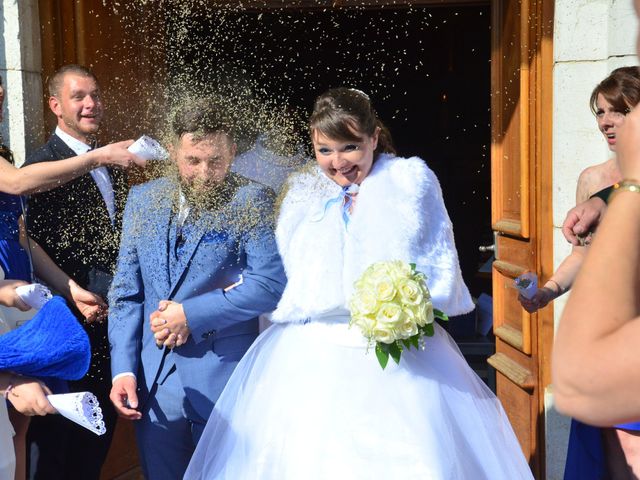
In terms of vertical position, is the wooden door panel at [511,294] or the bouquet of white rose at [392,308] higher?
the bouquet of white rose at [392,308]

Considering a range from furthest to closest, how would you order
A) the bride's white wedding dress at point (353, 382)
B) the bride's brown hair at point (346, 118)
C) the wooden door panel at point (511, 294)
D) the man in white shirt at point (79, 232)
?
the wooden door panel at point (511, 294) → the man in white shirt at point (79, 232) → the bride's brown hair at point (346, 118) → the bride's white wedding dress at point (353, 382)

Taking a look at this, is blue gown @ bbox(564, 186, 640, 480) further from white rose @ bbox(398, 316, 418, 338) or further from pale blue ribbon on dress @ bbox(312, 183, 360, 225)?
pale blue ribbon on dress @ bbox(312, 183, 360, 225)

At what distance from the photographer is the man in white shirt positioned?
11.7 feet

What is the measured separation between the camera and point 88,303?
3.42 metres

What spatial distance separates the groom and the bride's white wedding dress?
0.34 ft

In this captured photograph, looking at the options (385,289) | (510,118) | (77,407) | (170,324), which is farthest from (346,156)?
(510,118)

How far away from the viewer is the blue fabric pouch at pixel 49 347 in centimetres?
229

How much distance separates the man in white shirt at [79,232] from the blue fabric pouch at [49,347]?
4.01 ft

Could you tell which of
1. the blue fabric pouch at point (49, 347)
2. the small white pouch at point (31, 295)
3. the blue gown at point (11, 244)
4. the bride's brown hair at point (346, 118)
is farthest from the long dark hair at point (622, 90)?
the blue gown at point (11, 244)

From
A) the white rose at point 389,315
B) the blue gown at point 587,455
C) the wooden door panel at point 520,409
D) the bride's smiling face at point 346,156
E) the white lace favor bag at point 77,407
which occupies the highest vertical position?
the bride's smiling face at point 346,156

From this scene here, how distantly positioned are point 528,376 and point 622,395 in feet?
10.2

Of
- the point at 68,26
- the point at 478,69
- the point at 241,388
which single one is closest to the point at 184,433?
the point at 241,388

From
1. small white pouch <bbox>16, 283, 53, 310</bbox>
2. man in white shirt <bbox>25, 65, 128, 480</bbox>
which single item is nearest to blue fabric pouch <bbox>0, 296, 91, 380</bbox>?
small white pouch <bbox>16, 283, 53, 310</bbox>

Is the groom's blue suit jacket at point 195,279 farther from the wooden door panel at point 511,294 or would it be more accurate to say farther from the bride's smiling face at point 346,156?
the wooden door panel at point 511,294
